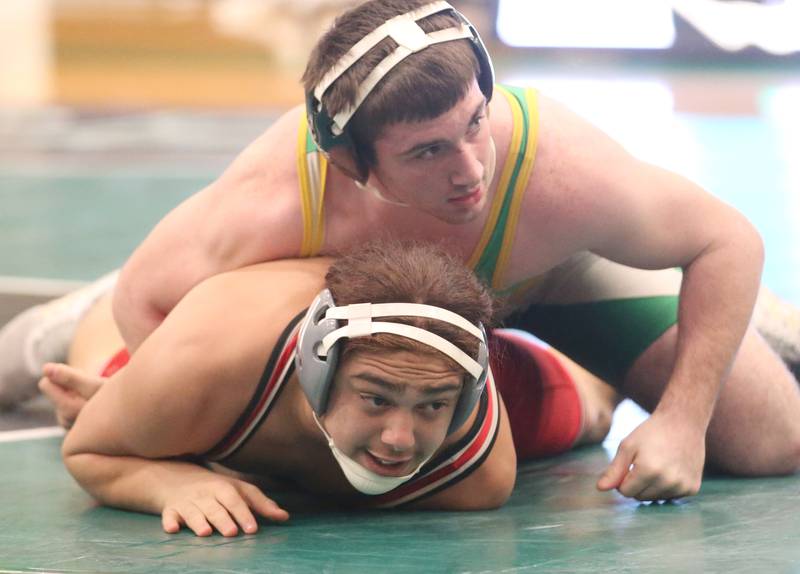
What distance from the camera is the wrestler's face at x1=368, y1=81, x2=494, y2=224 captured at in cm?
321

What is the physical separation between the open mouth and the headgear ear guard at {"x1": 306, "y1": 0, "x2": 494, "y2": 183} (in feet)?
2.30

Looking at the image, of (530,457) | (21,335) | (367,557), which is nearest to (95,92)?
(21,335)

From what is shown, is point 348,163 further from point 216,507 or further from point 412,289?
point 216,507

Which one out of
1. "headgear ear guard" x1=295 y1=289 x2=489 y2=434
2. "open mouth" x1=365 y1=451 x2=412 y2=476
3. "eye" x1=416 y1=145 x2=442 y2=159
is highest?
"eye" x1=416 y1=145 x2=442 y2=159

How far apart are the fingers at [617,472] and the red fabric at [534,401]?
54 centimetres

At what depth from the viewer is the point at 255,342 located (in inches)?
125

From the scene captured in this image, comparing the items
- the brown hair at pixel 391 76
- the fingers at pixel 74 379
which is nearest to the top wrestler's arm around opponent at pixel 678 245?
the brown hair at pixel 391 76

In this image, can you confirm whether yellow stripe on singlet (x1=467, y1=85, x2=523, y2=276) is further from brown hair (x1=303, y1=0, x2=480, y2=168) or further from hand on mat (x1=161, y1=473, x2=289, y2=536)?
hand on mat (x1=161, y1=473, x2=289, y2=536)

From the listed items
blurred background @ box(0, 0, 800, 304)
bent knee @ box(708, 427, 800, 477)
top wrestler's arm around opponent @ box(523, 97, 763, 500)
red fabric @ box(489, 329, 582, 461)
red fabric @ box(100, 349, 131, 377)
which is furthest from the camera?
blurred background @ box(0, 0, 800, 304)

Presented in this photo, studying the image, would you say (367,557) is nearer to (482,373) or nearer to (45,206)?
(482,373)

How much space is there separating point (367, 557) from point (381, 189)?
0.90 meters

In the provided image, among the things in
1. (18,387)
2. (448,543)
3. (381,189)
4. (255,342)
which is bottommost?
(18,387)

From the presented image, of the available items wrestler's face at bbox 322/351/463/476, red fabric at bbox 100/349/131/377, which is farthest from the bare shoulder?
red fabric at bbox 100/349/131/377

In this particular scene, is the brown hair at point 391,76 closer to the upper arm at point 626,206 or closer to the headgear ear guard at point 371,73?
the headgear ear guard at point 371,73
